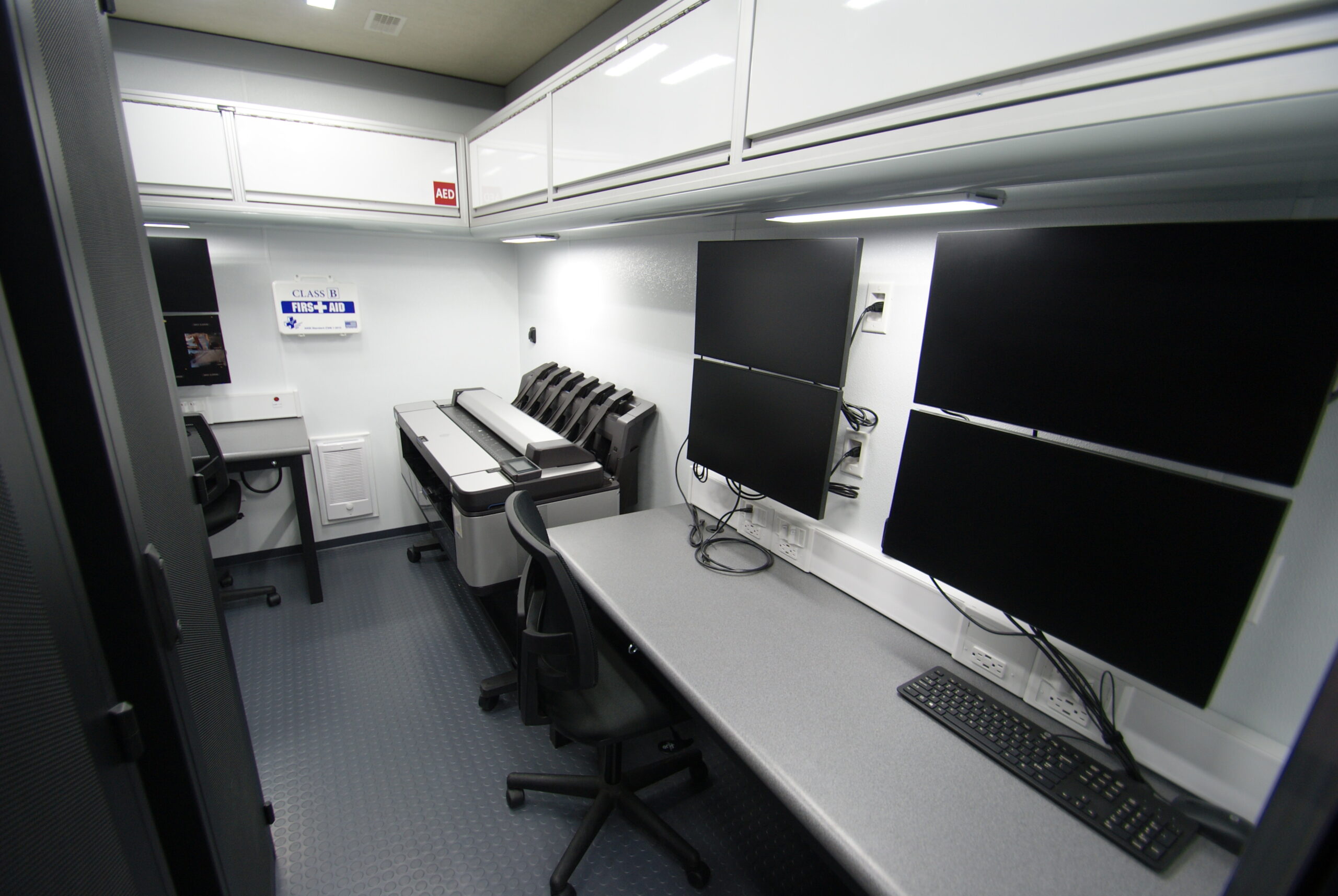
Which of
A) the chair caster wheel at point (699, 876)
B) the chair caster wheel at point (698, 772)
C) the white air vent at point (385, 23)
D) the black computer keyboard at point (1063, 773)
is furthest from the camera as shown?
the white air vent at point (385, 23)

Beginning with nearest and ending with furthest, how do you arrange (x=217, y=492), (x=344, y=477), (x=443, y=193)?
(x=217, y=492) → (x=443, y=193) → (x=344, y=477)

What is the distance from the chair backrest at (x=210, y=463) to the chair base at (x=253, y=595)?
50cm

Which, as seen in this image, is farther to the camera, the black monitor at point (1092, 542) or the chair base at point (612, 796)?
the chair base at point (612, 796)

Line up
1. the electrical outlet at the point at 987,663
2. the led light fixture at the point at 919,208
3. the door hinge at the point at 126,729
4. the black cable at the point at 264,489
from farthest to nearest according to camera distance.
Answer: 1. the black cable at the point at 264,489
2. the electrical outlet at the point at 987,663
3. the led light fixture at the point at 919,208
4. the door hinge at the point at 126,729

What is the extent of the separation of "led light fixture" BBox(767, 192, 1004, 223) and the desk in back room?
2.43 meters

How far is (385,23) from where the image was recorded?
2.16 metres

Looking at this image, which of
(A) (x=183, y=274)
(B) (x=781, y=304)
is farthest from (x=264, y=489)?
(B) (x=781, y=304)

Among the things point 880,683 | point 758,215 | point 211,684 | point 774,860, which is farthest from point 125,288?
point 774,860

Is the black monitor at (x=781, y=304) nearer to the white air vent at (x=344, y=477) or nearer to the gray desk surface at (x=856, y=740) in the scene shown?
the gray desk surface at (x=856, y=740)

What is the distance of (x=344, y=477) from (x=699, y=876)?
2.75m

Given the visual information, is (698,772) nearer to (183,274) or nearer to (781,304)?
(781,304)

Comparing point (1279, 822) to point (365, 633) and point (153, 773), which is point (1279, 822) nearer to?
point (153, 773)

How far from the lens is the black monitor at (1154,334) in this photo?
664 millimetres

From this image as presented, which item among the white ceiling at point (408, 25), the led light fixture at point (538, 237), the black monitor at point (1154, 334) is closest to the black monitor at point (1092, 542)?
the black monitor at point (1154, 334)
